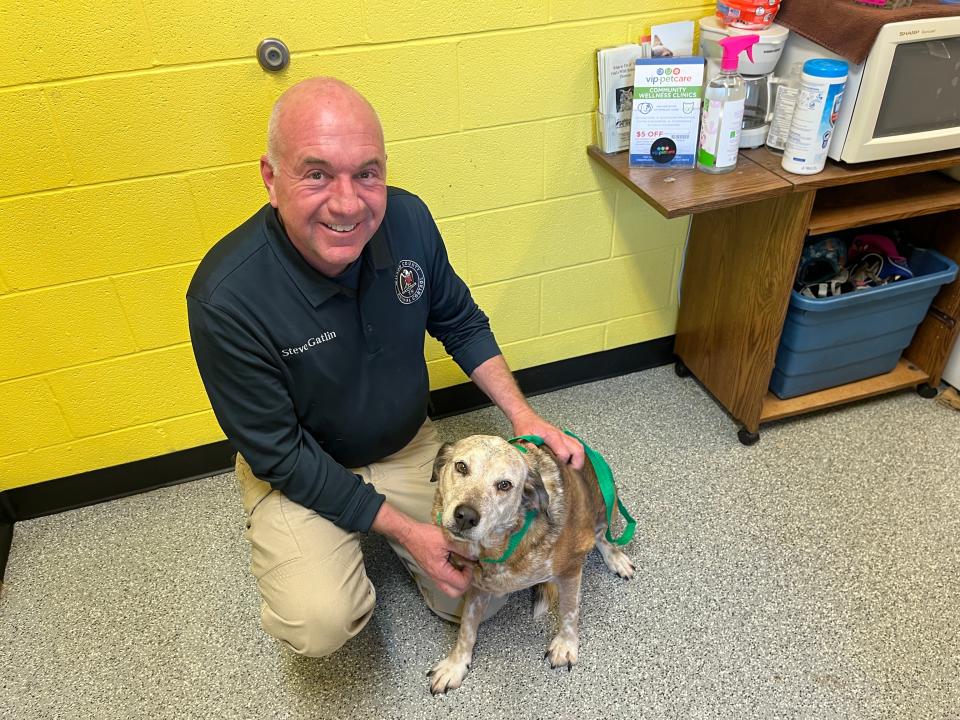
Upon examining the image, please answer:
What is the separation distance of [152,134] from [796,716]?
6.37ft

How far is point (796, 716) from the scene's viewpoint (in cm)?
148

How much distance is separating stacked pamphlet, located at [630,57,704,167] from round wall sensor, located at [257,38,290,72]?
87 cm

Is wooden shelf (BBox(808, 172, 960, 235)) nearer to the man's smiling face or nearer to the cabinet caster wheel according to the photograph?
the cabinet caster wheel

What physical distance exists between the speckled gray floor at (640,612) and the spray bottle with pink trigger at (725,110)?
2.92ft

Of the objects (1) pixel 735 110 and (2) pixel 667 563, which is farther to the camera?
(2) pixel 667 563

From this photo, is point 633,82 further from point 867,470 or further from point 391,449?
point 867,470

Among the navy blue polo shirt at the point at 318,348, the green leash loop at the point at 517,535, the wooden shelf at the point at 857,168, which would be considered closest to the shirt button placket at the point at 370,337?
the navy blue polo shirt at the point at 318,348

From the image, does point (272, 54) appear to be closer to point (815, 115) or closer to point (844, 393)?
point (815, 115)

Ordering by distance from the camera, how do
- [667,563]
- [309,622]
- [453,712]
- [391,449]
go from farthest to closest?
[667,563], [391,449], [453,712], [309,622]

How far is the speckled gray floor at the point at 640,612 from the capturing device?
1539mm

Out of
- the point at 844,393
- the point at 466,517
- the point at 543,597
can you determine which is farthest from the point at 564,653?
the point at 844,393

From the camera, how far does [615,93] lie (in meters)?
1.82

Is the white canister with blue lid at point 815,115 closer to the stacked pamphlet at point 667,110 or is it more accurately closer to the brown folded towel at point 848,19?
the brown folded towel at point 848,19

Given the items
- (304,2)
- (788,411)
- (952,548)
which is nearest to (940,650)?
(952,548)
